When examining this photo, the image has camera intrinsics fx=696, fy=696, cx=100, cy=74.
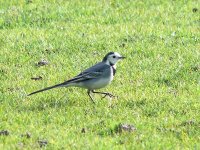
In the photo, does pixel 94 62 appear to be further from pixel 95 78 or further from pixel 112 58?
pixel 95 78

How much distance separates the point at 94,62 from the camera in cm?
1450

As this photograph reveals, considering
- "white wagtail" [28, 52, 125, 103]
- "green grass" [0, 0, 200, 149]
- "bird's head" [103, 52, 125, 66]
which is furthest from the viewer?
"bird's head" [103, 52, 125, 66]

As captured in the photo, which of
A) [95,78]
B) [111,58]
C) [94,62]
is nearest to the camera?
[95,78]

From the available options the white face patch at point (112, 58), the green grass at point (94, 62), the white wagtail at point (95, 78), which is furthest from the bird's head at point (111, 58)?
the green grass at point (94, 62)

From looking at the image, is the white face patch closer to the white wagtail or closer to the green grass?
the white wagtail

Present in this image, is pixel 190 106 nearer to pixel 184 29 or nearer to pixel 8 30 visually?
pixel 184 29

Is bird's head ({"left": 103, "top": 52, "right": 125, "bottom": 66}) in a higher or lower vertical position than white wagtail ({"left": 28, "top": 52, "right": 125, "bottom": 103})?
higher

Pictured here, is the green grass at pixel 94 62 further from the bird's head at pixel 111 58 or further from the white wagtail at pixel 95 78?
the bird's head at pixel 111 58

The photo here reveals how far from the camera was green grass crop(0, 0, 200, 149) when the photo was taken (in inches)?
406

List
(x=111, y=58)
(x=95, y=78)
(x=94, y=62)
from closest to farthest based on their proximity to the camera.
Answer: (x=95, y=78), (x=111, y=58), (x=94, y=62)

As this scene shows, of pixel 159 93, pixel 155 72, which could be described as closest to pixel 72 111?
pixel 159 93

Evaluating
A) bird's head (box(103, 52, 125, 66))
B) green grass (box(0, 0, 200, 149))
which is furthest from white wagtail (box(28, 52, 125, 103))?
green grass (box(0, 0, 200, 149))

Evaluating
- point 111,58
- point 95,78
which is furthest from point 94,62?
point 95,78

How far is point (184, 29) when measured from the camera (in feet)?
55.3
